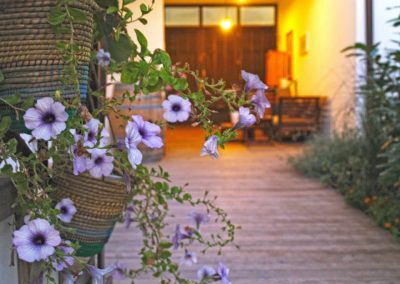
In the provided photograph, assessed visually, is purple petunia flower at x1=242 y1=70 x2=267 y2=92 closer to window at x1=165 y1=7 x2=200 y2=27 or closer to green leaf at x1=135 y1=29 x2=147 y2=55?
green leaf at x1=135 y1=29 x2=147 y2=55

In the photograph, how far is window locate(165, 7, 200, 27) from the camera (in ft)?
38.1

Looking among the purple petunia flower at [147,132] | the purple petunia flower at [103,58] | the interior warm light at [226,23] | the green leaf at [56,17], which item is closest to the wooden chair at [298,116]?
the interior warm light at [226,23]

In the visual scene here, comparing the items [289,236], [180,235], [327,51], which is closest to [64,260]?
[180,235]

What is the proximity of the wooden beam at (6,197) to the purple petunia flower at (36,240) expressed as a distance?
0.42ft

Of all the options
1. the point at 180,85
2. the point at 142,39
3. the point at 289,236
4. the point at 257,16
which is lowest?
the point at 289,236

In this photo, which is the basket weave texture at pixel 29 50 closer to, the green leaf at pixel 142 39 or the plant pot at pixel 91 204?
the green leaf at pixel 142 39

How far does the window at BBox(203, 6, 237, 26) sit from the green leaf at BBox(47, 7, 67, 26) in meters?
11.0

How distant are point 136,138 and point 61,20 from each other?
0.78ft

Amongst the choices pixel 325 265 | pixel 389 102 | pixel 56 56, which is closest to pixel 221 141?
pixel 56 56

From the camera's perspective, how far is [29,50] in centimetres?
99

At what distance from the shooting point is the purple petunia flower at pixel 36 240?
36.7 inches

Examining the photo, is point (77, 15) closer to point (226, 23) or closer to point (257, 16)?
point (226, 23)

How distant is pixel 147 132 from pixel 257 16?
11094mm

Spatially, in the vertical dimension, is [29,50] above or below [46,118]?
above
